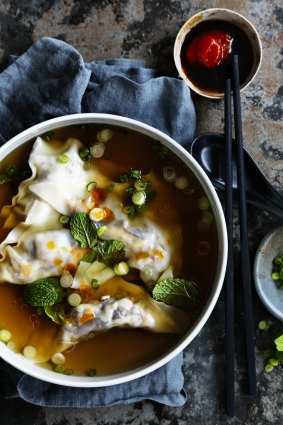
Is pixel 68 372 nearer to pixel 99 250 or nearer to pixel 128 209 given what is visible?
pixel 99 250

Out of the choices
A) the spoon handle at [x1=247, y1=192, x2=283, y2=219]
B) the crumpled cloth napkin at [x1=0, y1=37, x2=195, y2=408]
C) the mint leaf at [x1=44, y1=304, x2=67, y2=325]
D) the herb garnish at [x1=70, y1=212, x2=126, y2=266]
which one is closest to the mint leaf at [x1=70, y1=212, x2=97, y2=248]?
the herb garnish at [x1=70, y1=212, x2=126, y2=266]

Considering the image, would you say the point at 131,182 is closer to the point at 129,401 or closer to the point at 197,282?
the point at 197,282

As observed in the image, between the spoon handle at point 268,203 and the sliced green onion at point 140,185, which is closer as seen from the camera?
the sliced green onion at point 140,185

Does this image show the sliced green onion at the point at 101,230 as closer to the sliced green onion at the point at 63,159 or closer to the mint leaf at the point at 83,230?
the mint leaf at the point at 83,230

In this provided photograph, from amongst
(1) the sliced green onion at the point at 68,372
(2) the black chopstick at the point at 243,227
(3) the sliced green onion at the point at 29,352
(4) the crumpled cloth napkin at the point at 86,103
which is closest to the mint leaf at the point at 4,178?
(4) the crumpled cloth napkin at the point at 86,103

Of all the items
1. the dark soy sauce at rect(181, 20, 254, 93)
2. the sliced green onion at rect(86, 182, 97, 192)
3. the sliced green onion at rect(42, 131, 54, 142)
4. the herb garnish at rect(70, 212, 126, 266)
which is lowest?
the herb garnish at rect(70, 212, 126, 266)

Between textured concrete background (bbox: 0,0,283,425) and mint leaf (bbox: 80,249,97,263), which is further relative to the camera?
textured concrete background (bbox: 0,0,283,425)

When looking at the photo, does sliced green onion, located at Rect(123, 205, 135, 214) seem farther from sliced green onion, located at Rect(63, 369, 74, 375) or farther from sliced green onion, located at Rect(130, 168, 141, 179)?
sliced green onion, located at Rect(63, 369, 74, 375)

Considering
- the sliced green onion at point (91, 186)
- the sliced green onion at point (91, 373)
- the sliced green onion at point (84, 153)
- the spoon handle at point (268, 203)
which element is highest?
the sliced green onion at point (84, 153)
